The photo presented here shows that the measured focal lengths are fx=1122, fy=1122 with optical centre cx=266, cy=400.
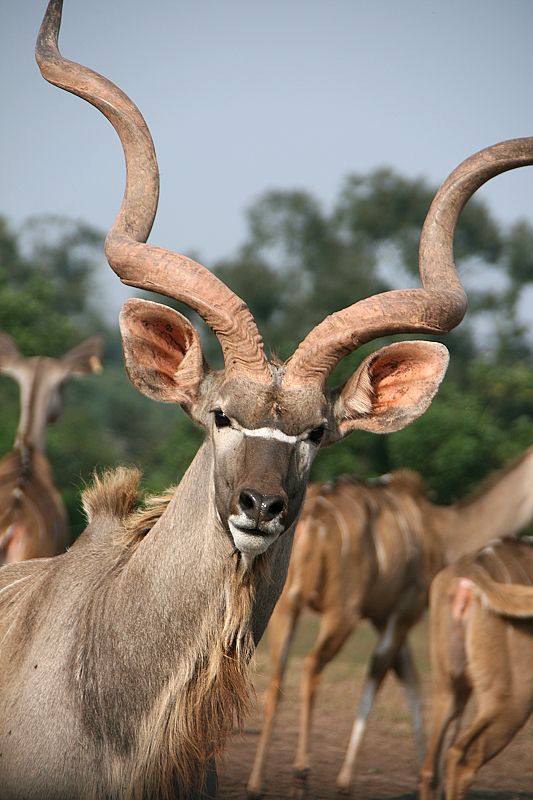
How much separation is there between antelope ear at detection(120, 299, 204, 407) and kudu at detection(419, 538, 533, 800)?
2.86 metres

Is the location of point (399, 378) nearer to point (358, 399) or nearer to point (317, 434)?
point (358, 399)

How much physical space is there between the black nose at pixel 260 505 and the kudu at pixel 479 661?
3.09 meters

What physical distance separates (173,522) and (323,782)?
4.09 meters

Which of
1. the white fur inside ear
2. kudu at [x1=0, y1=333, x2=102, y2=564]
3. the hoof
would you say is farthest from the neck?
the white fur inside ear

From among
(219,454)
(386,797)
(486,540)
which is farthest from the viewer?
(486,540)

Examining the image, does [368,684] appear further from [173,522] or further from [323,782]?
[173,522]

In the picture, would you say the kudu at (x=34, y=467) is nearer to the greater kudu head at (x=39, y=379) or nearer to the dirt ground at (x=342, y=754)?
the greater kudu head at (x=39, y=379)

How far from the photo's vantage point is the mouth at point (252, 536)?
2973mm

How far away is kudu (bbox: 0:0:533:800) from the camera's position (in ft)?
10.3

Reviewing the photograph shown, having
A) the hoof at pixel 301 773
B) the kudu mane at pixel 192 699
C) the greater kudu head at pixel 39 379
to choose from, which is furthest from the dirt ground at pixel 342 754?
the greater kudu head at pixel 39 379

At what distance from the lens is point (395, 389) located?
361 cm

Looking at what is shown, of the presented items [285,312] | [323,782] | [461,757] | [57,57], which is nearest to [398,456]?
[323,782]

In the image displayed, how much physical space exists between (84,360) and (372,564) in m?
2.91

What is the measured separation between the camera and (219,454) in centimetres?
321
